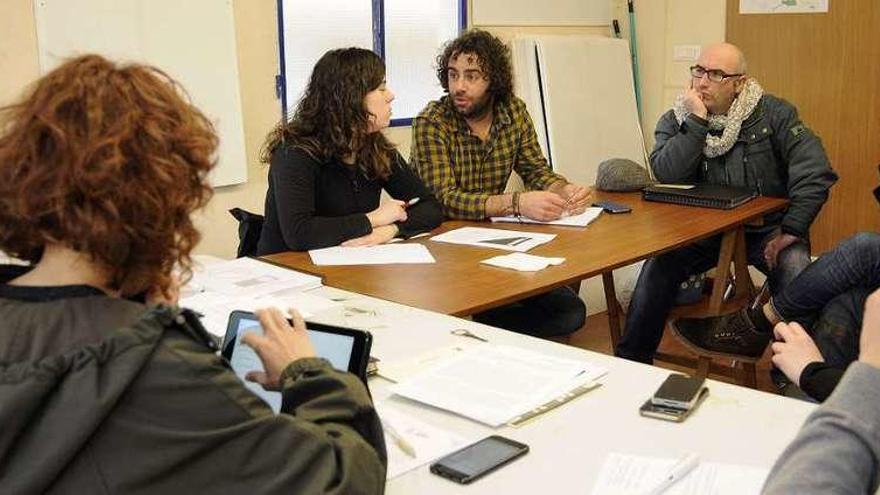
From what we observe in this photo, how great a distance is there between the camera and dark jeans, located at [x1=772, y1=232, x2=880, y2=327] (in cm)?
257

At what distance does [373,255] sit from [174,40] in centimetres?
150

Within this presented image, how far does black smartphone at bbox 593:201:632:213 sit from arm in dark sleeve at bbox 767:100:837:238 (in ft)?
2.09

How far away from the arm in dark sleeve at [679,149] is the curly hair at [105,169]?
9.18 ft

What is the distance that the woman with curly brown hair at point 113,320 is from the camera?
2.85 ft

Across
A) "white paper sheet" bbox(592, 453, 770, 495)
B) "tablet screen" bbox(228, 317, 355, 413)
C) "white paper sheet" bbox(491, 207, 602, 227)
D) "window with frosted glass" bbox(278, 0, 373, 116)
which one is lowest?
"white paper sheet" bbox(592, 453, 770, 495)

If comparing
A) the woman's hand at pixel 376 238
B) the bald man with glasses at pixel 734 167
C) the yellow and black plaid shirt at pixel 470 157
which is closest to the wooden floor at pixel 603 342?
the bald man with glasses at pixel 734 167

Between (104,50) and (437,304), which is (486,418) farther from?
(104,50)

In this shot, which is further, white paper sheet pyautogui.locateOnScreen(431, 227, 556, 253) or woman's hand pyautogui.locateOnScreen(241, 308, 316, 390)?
white paper sheet pyautogui.locateOnScreen(431, 227, 556, 253)

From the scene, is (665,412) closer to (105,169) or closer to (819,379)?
(819,379)

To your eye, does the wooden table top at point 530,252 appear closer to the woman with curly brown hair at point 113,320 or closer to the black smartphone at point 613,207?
the black smartphone at point 613,207

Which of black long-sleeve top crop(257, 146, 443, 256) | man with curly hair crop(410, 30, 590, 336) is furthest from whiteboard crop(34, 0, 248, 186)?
man with curly hair crop(410, 30, 590, 336)

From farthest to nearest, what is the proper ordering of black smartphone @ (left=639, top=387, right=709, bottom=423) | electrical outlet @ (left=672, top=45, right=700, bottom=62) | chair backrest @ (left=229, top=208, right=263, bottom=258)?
1. electrical outlet @ (left=672, top=45, right=700, bottom=62)
2. chair backrest @ (left=229, top=208, right=263, bottom=258)
3. black smartphone @ (left=639, top=387, right=709, bottom=423)

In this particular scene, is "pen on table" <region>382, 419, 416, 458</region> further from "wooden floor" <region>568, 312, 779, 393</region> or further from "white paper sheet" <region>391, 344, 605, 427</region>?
"wooden floor" <region>568, 312, 779, 393</region>

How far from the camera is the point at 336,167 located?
2.82 metres
